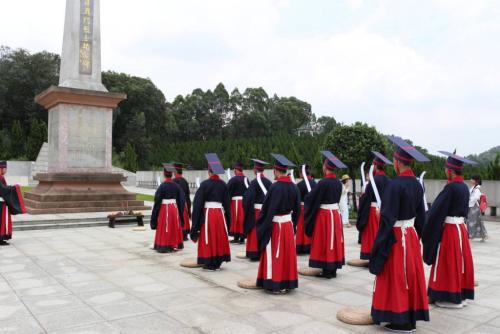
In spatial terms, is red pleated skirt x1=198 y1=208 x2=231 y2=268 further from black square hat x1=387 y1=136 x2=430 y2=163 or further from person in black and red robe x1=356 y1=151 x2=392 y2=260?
black square hat x1=387 y1=136 x2=430 y2=163

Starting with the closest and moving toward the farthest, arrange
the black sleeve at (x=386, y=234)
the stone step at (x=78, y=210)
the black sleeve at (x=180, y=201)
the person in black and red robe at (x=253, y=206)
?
the black sleeve at (x=386, y=234), the person in black and red robe at (x=253, y=206), the black sleeve at (x=180, y=201), the stone step at (x=78, y=210)

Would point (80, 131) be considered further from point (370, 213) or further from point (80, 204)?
point (370, 213)

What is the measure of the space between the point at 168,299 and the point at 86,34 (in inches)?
494

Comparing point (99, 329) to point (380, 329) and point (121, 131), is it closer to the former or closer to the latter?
point (380, 329)

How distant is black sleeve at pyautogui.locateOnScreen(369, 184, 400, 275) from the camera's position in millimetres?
4363

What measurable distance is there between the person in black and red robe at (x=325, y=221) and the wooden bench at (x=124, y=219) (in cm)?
707

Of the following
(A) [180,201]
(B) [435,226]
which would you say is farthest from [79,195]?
(B) [435,226]

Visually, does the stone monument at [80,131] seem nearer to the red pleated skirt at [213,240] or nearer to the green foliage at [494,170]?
the red pleated skirt at [213,240]

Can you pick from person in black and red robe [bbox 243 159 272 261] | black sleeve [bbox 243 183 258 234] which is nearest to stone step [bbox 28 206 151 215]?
person in black and red robe [bbox 243 159 272 261]

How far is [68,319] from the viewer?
4586 millimetres

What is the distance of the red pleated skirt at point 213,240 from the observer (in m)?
6.97

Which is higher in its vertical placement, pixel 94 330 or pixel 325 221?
pixel 325 221

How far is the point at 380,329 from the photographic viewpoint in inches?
175

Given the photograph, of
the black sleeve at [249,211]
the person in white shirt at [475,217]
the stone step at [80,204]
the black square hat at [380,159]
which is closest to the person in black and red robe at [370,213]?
the black square hat at [380,159]
